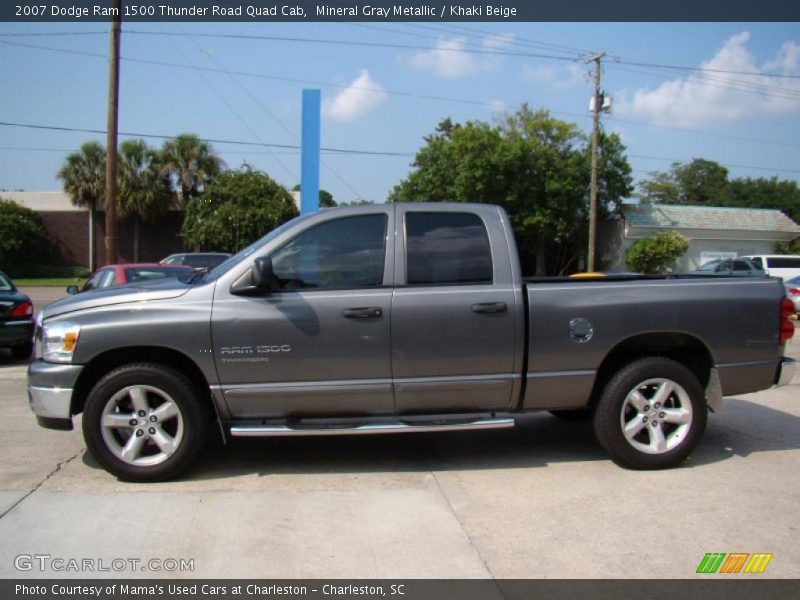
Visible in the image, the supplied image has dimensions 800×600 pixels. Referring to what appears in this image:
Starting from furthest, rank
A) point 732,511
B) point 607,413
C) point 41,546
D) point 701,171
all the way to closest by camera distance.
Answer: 1. point 701,171
2. point 607,413
3. point 732,511
4. point 41,546

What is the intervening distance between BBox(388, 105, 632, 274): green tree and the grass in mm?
17948

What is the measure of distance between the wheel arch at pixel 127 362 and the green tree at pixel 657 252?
95.2 ft

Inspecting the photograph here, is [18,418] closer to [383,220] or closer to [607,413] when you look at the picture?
[383,220]

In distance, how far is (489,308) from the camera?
4914 mm

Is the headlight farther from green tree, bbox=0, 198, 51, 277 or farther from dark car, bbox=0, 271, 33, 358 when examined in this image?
green tree, bbox=0, 198, 51, 277

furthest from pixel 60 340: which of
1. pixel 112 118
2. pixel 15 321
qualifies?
pixel 112 118

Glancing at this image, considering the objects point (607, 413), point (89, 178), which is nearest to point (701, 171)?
point (89, 178)

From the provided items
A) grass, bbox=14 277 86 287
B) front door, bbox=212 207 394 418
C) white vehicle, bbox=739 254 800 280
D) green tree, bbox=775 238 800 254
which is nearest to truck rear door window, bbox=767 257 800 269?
white vehicle, bbox=739 254 800 280

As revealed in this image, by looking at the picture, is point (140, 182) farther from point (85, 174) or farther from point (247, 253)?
point (247, 253)

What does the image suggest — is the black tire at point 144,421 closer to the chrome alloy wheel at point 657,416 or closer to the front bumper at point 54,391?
the front bumper at point 54,391

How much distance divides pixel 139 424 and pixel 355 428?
1.52 m

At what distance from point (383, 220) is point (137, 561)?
2.77 meters

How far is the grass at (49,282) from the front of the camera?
33612 millimetres
